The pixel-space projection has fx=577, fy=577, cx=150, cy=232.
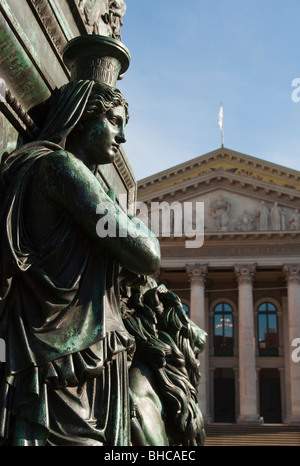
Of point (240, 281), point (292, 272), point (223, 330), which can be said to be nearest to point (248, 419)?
point (223, 330)

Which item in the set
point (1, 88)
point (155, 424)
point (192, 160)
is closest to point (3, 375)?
point (155, 424)

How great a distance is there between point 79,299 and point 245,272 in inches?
1283

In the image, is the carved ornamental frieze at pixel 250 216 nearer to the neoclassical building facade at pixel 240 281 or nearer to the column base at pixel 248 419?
the neoclassical building facade at pixel 240 281

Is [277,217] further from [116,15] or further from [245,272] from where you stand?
[116,15]

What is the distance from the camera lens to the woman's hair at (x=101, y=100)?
75.9 inches

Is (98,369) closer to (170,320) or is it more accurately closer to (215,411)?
(170,320)

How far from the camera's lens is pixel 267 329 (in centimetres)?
3631

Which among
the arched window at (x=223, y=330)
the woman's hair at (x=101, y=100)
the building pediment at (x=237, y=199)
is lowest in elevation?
the woman's hair at (x=101, y=100)

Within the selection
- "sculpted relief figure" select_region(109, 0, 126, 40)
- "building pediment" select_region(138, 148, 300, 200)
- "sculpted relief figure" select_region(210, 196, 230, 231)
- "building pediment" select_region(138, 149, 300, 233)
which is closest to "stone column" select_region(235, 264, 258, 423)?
"sculpted relief figure" select_region(210, 196, 230, 231)

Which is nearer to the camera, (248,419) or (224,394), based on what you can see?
(248,419)

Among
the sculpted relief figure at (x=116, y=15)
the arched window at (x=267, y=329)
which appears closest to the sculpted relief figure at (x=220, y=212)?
the arched window at (x=267, y=329)

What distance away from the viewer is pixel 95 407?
1615mm

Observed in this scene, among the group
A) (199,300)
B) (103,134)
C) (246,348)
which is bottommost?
(103,134)

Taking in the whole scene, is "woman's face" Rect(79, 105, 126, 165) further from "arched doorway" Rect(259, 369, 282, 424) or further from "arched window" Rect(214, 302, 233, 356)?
"arched doorway" Rect(259, 369, 282, 424)
